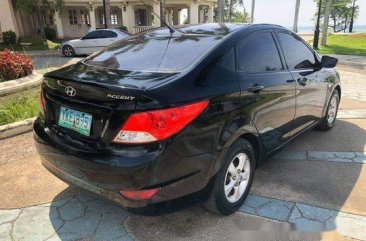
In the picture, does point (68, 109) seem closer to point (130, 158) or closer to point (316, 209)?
point (130, 158)

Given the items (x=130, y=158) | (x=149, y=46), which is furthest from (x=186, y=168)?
(x=149, y=46)

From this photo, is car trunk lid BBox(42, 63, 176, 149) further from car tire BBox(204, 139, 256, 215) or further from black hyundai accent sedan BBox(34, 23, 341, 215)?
car tire BBox(204, 139, 256, 215)

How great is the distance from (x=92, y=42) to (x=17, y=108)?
505 inches

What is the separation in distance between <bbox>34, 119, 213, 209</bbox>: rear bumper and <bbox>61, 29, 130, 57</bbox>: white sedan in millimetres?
15873

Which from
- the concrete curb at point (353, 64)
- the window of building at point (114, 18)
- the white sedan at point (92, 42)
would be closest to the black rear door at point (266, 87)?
the concrete curb at point (353, 64)

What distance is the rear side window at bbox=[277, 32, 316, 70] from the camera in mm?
4039

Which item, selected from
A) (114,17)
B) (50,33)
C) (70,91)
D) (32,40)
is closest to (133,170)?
(70,91)

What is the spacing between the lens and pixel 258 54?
356cm

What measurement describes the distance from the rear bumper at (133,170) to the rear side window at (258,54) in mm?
1086

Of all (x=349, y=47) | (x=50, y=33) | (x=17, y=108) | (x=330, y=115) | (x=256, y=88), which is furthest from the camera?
(x=50, y=33)

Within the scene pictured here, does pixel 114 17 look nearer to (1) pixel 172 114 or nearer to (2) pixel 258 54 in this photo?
(2) pixel 258 54

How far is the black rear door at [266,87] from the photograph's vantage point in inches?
129

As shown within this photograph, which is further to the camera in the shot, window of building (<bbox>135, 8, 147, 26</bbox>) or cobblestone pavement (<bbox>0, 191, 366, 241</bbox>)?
window of building (<bbox>135, 8, 147, 26</bbox>)

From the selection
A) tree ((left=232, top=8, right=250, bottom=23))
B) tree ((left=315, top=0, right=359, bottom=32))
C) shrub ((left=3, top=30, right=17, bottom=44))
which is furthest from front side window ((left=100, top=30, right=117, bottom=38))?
tree ((left=315, top=0, right=359, bottom=32))
